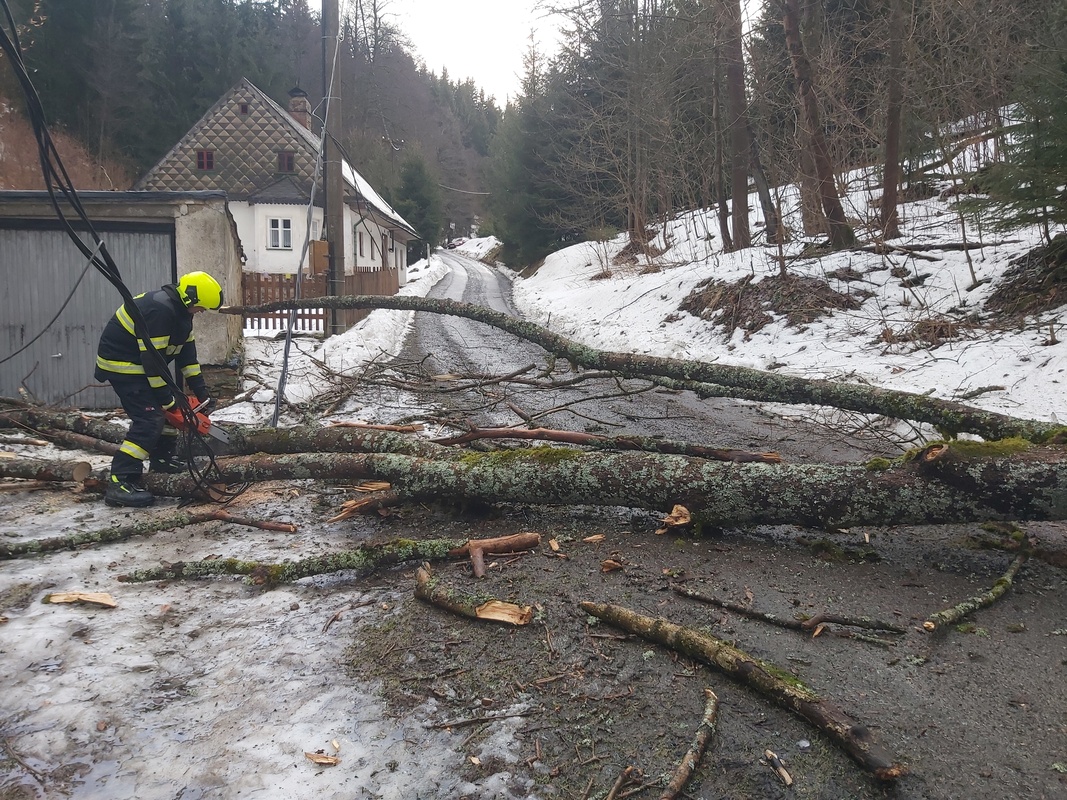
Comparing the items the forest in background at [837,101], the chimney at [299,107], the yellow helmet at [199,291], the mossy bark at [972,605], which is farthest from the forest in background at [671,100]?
the yellow helmet at [199,291]

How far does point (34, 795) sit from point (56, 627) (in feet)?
3.73

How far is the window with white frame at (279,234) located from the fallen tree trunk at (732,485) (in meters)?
24.7

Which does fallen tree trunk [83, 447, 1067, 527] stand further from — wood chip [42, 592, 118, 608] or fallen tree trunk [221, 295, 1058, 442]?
wood chip [42, 592, 118, 608]

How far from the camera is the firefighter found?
16.7 ft

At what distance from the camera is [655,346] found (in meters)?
12.0

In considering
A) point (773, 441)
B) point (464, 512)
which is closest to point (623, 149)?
point (773, 441)

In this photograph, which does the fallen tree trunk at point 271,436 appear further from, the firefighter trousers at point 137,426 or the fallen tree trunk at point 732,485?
the firefighter trousers at point 137,426

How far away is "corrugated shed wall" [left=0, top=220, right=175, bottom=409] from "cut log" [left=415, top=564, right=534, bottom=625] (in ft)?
23.7

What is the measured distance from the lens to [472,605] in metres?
3.14

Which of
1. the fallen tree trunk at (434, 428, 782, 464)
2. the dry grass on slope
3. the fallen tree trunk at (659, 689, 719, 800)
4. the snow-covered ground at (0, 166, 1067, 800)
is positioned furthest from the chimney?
the fallen tree trunk at (659, 689, 719, 800)

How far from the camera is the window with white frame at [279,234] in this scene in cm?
2703

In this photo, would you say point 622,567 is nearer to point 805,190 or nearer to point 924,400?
point 924,400

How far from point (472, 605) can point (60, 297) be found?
826 cm

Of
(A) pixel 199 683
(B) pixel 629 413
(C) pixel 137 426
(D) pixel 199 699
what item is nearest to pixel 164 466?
(C) pixel 137 426
